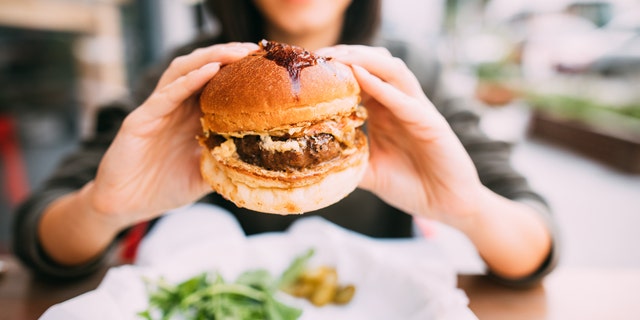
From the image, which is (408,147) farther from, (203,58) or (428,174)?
(203,58)

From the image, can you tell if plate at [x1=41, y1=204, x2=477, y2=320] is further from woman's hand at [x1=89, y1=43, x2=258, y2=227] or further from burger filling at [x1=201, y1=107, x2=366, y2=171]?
burger filling at [x1=201, y1=107, x2=366, y2=171]

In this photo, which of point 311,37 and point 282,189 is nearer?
point 282,189

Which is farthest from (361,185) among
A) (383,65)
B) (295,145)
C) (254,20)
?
(254,20)

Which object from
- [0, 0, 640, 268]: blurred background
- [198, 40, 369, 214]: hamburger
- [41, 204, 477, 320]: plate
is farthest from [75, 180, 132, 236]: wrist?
[0, 0, 640, 268]: blurred background

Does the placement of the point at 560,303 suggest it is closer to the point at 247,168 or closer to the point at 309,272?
the point at 309,272

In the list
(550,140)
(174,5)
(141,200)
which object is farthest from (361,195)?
(550,140)

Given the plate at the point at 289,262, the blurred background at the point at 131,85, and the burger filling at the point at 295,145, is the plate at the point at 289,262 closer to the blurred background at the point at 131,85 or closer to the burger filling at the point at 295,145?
the burger filling at the point at 295,145

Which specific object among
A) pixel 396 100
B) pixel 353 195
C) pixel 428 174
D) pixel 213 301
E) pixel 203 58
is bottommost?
pixel 353 195
